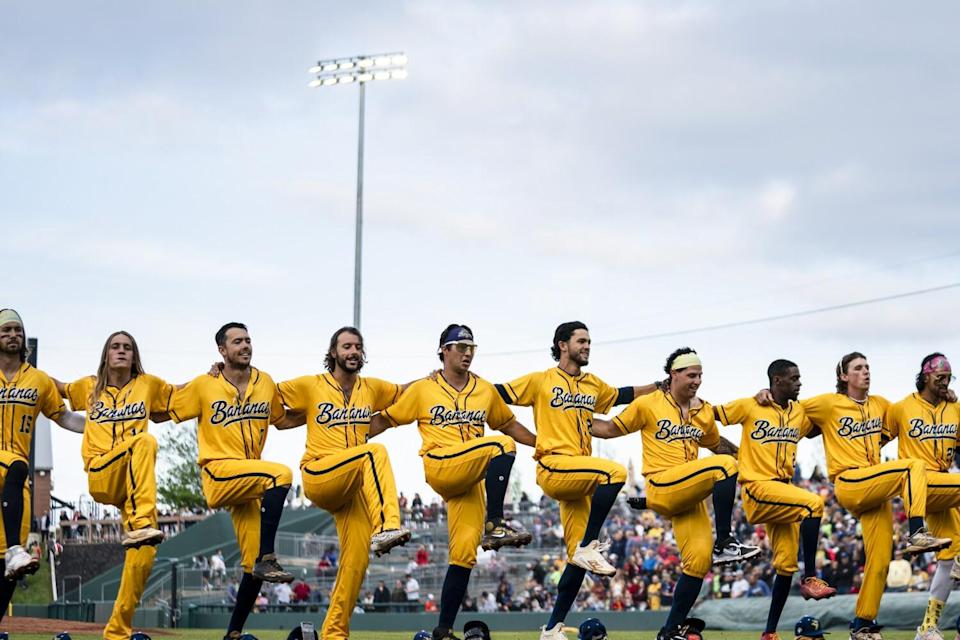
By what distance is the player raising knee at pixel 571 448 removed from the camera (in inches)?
428

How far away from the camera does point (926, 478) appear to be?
38.5ft

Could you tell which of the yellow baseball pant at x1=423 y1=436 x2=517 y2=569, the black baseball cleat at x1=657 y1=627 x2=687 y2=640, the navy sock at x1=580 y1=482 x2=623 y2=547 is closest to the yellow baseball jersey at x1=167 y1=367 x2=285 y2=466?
the yellow baseball pant at x1=423 y1=436 x2=517 y2=569

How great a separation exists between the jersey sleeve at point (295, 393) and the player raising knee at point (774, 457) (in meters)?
4.08

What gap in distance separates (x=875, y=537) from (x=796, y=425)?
127 cm

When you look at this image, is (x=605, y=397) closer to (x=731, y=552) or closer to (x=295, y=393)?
(x=731, y=552)

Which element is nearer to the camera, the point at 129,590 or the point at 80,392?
the point at 129,590

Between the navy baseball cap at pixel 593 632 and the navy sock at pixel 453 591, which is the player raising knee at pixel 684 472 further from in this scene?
the navy sock at pixel 453 591

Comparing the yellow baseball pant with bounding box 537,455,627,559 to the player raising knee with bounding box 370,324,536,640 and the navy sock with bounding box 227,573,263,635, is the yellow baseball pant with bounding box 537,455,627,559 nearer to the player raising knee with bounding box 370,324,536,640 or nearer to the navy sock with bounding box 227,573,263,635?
the player raising knee with bounding box 370,324,536,640

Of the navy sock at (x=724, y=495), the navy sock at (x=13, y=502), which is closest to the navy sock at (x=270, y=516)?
the navy sock at (x=13, y=502)

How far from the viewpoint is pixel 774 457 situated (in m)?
12.2

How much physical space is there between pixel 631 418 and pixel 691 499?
1.00 m

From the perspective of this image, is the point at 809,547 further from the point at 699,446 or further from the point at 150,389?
the point at 150,389

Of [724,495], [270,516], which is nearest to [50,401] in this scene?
[270,516]

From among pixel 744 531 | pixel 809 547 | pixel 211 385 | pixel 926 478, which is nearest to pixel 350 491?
pixel 211 385
